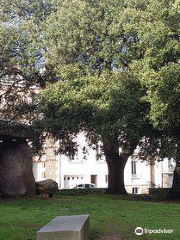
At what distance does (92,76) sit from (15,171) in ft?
21.6

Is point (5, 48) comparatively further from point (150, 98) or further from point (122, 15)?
point (150, 98)

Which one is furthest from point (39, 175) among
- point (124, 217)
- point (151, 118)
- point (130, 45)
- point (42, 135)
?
point (124, 217)

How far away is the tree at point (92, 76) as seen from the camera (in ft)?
71.5

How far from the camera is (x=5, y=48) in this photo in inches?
1017

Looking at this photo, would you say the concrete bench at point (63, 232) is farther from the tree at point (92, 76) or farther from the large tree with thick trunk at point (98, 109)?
the tree at point (92, 76)

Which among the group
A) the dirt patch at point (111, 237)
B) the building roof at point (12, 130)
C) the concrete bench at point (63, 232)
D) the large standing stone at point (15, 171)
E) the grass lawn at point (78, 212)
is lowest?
the dirt patch at point (111, 237)

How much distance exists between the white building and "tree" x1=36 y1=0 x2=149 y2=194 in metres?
26.4

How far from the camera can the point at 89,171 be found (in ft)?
177

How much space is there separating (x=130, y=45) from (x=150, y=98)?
569 centimetres

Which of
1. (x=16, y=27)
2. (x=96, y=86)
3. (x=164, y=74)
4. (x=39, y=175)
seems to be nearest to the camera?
(x=164, y=74)

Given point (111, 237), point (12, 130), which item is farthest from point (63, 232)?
point (12, 130)

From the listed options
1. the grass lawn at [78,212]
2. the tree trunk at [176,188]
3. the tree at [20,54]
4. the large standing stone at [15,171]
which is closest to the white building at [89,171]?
the tree at [20,54]

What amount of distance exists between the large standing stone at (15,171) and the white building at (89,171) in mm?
30678

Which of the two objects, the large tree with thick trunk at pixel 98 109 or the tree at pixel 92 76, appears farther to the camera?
the tree at pixel 92 76
